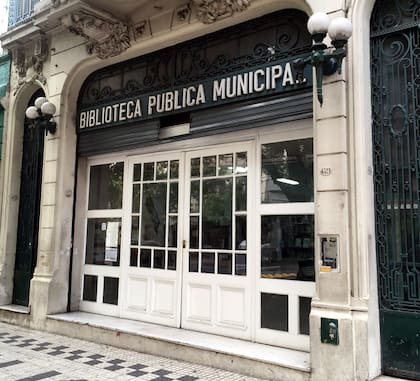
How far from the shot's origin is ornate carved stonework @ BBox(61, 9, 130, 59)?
6398 mm

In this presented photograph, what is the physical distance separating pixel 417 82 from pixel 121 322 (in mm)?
5005

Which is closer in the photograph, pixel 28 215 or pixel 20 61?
pixel 28 215

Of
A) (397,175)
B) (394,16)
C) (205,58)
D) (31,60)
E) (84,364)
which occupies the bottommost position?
(84,364)

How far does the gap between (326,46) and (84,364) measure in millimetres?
4554

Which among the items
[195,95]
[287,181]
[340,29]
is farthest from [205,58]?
[340,29]

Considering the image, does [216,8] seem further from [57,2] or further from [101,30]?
[57,2]

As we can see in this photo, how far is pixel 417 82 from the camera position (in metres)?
4.30

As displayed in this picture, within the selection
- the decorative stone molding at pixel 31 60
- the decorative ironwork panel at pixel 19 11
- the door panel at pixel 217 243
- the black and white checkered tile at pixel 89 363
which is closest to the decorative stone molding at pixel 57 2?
the decorative stone molding at pixel 31 60

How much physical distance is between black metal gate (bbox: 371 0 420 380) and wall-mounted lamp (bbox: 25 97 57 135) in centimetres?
519

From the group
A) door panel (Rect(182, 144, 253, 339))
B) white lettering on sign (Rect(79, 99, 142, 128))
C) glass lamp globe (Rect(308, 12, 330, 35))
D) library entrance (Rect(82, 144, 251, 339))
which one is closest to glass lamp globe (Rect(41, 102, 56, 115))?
white lettering on sign (Rect(79, 99, 142, 128))

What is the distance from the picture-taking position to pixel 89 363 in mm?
5176

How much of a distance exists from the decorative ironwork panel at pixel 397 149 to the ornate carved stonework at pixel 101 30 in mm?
3764

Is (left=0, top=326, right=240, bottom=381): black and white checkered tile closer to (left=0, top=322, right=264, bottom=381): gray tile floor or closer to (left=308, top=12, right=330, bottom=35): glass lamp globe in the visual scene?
(left=0, top=322, right=264, bottom=381): gray tile floor

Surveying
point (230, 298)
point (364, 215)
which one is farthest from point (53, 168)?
point (364, 215)
